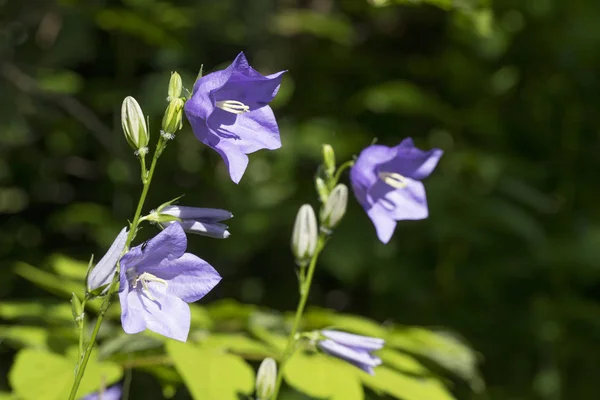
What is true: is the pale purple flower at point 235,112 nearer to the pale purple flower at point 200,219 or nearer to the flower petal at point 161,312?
the pale purple flower at point 200,219

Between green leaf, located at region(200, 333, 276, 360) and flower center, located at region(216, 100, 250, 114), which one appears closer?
flower center, located at region(216, 100, 250, 114)

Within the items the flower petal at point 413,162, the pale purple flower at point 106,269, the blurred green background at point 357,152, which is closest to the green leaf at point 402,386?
the flower petal at point 413,162

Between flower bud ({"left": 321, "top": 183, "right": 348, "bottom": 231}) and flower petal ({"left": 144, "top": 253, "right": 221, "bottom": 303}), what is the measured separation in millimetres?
245

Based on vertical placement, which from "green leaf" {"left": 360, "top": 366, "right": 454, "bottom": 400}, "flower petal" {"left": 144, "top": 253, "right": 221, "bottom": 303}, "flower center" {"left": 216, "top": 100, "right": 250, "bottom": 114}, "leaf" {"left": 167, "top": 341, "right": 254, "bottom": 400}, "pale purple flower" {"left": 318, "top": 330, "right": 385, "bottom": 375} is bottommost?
"green leaf" {"left": 360, "top": 366, "right": 454, "bottom": 400}

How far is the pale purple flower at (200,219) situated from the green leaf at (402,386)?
0.48 metres

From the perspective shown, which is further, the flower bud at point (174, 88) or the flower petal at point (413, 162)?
the flower petal at point (413, 162)

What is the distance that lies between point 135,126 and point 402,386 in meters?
0.71

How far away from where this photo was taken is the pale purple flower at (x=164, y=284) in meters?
0.93

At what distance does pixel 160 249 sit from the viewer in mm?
944

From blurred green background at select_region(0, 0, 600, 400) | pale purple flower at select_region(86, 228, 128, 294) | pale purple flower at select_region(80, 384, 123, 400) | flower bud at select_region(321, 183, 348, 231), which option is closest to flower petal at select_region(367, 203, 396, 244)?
flower bud at select_region(321, 183, 348, 231)

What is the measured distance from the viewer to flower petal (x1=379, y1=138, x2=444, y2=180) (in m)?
1.28

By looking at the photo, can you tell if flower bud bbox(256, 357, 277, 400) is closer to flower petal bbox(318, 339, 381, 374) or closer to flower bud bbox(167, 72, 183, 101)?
flower petal bbox(318, 339, 381, 374)

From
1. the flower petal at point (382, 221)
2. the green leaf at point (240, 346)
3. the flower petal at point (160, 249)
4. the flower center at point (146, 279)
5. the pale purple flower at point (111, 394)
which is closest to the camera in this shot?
the flower petal at point (160, 249)

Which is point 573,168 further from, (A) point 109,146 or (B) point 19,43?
(B) point 19,43
